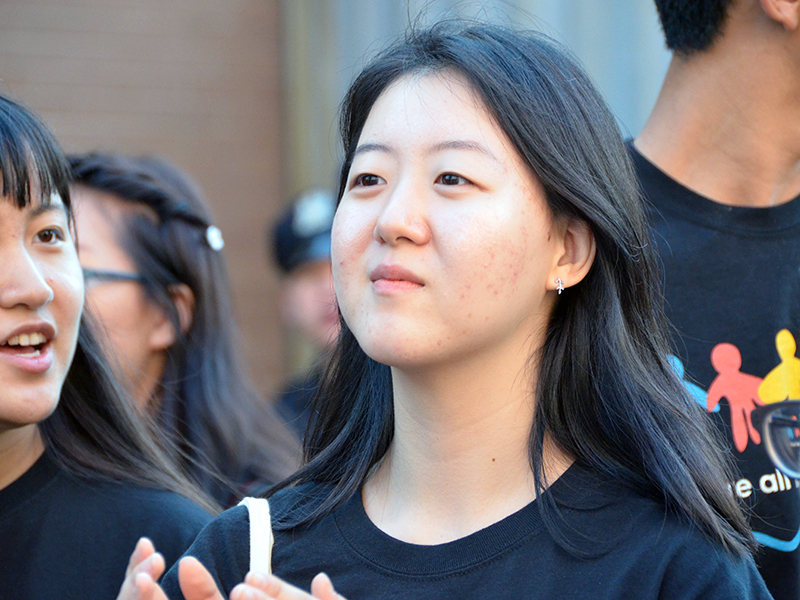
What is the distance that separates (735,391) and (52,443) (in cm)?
164

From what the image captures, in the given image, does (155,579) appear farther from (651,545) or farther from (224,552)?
(651,545)

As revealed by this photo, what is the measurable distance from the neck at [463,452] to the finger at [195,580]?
15.1 inches

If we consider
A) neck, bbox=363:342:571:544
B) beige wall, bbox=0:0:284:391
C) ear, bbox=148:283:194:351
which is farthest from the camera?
beige wall, bbox=0:0:284:391

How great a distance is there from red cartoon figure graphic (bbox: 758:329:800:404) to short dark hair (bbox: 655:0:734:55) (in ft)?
2.39

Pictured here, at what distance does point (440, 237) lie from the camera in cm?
166

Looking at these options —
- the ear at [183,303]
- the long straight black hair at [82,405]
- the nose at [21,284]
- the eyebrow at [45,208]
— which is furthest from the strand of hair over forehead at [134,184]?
the nose at [21,284]

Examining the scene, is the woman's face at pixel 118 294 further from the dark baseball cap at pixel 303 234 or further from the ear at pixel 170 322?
the dark baseball cap at pixel 303 234

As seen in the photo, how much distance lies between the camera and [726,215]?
2154 millimetres

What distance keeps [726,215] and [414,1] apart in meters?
Answer: 3.76

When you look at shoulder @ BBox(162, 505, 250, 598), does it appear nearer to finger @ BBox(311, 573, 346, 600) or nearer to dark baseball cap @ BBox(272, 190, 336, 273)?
finger @ BBox(311, 573, 346, 600)

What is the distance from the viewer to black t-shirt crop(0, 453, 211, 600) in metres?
2.04

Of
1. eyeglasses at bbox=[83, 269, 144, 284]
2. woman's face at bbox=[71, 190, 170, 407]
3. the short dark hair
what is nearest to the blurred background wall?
woman's face at bbox=[71, 190, 170, 407]

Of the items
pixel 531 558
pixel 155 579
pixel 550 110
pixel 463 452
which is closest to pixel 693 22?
pixel 550 110

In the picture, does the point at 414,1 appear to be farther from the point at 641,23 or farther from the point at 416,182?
the point at 416,182
